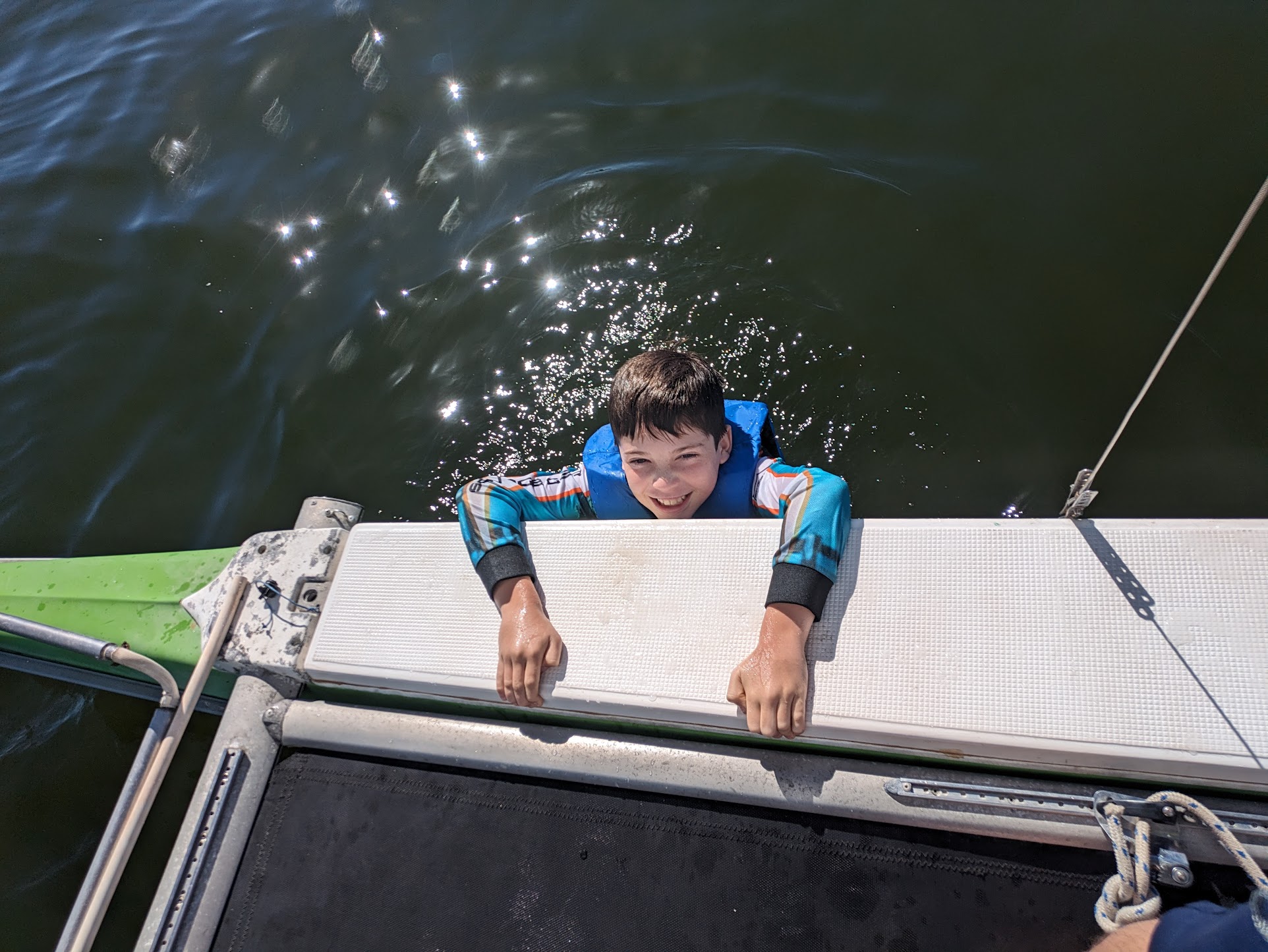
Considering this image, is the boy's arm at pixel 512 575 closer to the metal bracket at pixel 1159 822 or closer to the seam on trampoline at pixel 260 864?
the seam on trampoline at pixel 260 864

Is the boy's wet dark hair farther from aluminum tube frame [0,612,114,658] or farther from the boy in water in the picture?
aluminum tube frame [0,612,114,658]

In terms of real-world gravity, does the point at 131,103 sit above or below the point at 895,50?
above

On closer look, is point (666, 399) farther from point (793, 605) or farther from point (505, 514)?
point (793, 605)

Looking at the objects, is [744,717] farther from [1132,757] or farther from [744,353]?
[744,353]

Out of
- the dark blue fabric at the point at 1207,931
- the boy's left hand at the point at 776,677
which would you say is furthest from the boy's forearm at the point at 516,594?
the dark blue fabric at the point at 1207,931

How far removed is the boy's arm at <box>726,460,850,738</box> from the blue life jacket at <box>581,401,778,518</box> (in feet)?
1.33

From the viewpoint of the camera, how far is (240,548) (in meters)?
2.72

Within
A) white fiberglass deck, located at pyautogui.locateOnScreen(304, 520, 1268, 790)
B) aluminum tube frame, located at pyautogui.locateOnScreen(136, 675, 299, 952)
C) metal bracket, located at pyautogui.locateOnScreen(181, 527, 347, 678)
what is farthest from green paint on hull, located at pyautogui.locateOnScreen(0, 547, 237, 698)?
white fiberglass deck, located at pyautogui.locateOnScreen(304, 520, 1268, 790)

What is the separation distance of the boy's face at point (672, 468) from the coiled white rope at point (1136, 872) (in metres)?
1.32

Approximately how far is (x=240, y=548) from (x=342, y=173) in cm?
301

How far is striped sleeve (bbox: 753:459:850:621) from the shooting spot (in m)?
1.86

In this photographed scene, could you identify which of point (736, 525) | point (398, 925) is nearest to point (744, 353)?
point (736, 525)

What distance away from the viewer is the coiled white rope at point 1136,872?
1.48 meters

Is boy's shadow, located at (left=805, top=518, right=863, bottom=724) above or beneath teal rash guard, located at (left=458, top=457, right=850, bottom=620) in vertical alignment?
beneath
